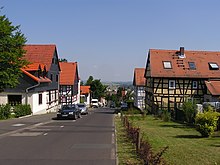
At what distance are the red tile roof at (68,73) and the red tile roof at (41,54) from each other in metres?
15.1

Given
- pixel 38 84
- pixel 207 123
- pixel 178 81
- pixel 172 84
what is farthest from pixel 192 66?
pixel 207 123

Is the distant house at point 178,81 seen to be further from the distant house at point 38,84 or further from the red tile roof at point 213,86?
the distant house at point 38,84

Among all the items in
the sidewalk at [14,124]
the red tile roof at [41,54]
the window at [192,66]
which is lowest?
the sidewalk at [14,124]

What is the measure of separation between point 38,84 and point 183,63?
63.5 ft

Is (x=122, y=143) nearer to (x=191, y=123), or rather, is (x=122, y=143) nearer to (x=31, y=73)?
(x=191, y=123)

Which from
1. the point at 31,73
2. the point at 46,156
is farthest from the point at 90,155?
the point at 31,73

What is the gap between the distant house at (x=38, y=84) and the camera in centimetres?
4331

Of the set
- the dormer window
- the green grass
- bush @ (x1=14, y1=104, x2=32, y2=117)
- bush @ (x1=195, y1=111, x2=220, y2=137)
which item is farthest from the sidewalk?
the dormer window

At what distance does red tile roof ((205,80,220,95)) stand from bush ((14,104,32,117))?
2067 cm

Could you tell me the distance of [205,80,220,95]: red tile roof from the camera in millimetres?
44825

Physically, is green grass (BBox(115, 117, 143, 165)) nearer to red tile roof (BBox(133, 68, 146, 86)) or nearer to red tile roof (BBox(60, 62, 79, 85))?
red tile roof (BBox(60, 62, 79, 85))

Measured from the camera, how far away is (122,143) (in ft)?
51.0

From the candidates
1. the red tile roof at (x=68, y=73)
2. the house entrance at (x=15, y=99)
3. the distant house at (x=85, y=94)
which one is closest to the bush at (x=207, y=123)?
the house entrance at (x=15, y=99)

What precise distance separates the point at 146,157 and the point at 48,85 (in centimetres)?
4406
